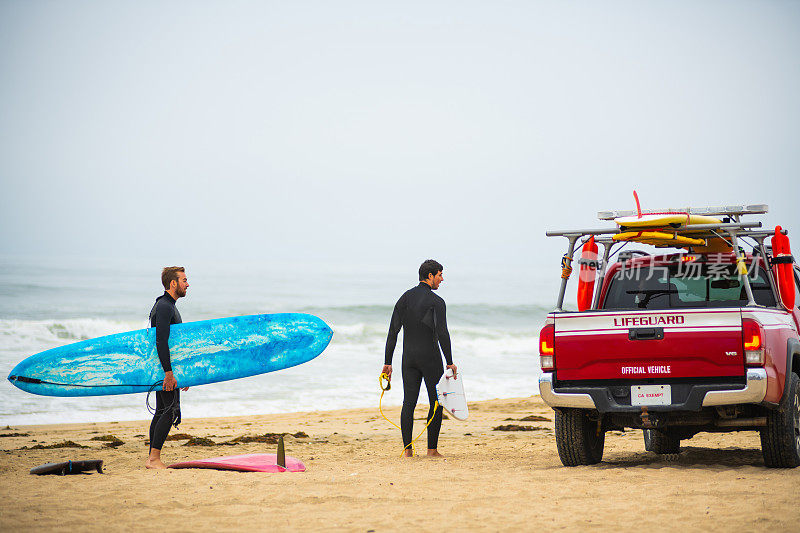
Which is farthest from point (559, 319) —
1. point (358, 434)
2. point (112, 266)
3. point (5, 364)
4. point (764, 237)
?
point (112, 266)

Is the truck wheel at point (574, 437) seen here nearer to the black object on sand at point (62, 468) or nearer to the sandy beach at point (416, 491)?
the sandy beach at point (416, 491)

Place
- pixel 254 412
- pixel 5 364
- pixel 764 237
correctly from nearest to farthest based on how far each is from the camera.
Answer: pixel 764 237, pixel 254 412, pixel 5 364

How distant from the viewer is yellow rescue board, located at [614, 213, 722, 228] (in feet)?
20.4

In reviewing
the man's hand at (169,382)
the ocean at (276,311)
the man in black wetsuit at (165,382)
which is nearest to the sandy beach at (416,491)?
the man in black wetsuit at (165,382)

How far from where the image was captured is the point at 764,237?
6.51 metres

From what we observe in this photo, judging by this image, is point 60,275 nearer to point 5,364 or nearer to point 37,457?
point 5,364

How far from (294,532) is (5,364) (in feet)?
50.5

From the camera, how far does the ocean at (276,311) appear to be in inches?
552

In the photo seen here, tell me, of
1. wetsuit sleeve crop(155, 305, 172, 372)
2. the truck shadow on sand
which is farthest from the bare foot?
the truck shadow on sand

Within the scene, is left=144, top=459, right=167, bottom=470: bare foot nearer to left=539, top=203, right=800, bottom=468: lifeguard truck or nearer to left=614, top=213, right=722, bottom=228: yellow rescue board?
left=539, top=203, right=800, bottom=468: lifeguard truck

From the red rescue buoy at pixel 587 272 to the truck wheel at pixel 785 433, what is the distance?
5.49ft

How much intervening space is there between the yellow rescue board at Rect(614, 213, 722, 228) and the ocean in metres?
8.56

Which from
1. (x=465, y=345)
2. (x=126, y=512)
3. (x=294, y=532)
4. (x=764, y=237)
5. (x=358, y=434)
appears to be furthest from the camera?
(x=465, y=345)

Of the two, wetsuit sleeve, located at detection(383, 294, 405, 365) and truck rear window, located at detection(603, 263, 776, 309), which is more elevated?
truck rear window, located at detection(603, 263, 776, 309)
